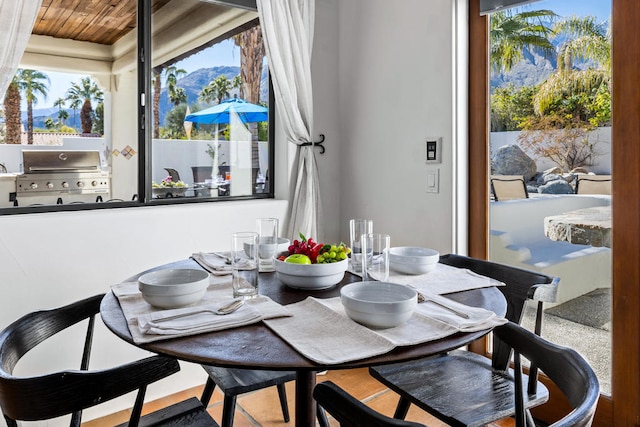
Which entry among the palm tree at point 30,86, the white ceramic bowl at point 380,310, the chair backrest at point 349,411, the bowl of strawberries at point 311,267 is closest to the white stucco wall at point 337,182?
the palm tree at point 30,86

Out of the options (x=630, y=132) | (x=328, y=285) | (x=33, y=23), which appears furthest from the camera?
(x=33, y=23)

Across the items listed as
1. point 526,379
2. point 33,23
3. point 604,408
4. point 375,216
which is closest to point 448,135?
point 375,216

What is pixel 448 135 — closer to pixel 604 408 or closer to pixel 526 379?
pixel 526 379

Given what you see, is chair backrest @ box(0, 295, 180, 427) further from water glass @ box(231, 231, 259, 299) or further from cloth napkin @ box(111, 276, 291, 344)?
water glass @ box(231, 231, 259, 299)

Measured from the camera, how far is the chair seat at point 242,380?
1534mm

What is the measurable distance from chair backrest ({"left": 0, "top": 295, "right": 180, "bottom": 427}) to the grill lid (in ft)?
3.94

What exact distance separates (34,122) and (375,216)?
1.91 meters

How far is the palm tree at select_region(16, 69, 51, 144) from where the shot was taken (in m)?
2.14

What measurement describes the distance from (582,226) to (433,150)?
82cm

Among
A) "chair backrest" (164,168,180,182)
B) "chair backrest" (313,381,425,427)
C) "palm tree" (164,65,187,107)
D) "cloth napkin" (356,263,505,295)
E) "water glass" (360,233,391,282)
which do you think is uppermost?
"palm tree" (164,65,187,107)

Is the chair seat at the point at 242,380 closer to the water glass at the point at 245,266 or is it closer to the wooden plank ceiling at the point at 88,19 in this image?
the water glass at the point at 245,266

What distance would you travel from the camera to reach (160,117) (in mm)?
2508

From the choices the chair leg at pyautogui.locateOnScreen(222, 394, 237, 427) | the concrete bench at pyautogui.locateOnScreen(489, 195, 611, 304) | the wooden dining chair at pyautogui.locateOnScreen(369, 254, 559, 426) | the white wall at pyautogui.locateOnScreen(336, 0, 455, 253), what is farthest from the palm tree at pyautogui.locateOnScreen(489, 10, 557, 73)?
the chair leg at pyautogui.locateOnScreen(222, 394, 237, 427)

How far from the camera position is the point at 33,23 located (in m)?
2.00
